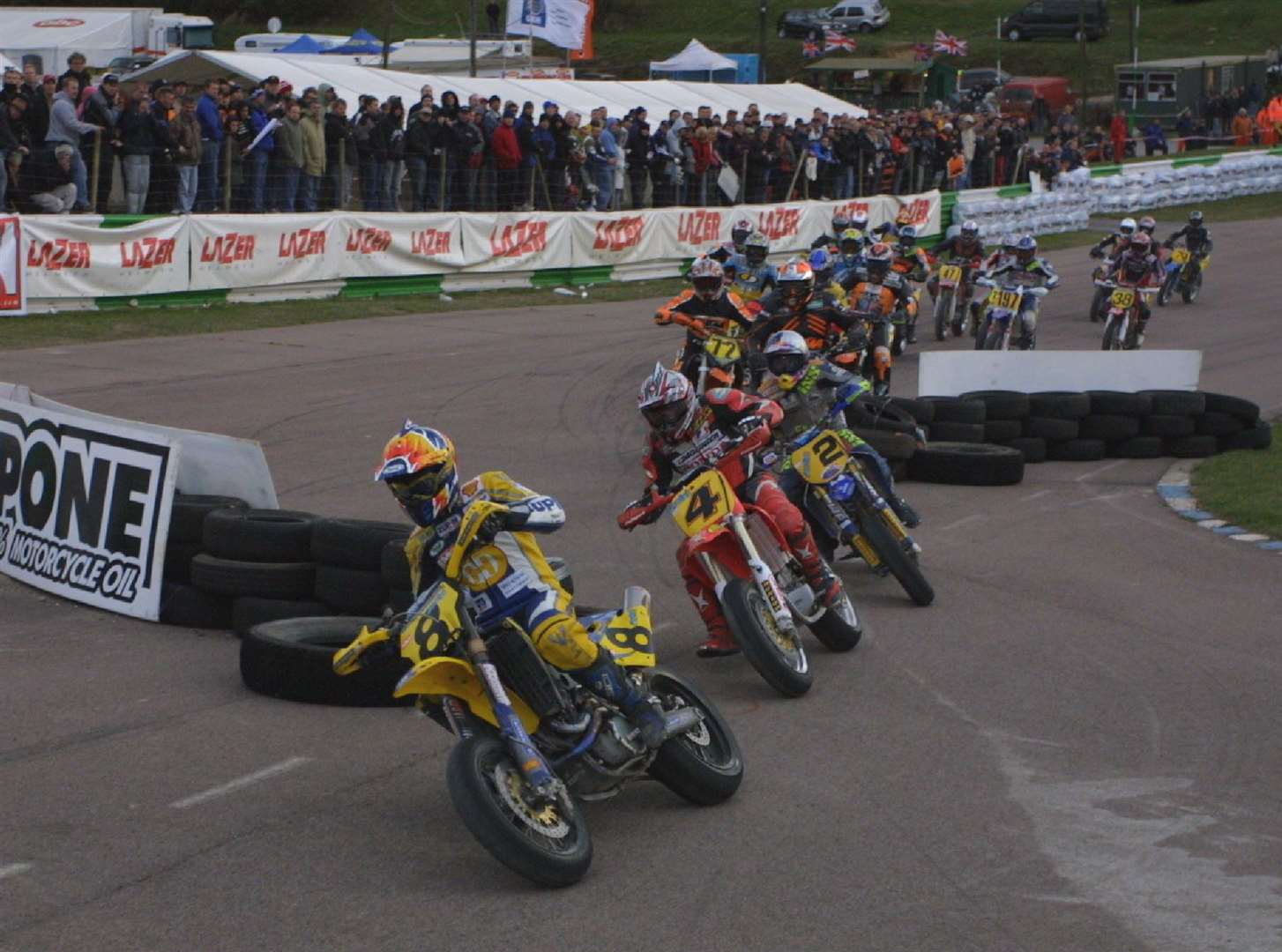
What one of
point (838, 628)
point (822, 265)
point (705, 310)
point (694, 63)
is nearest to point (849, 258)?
point (822, 265)

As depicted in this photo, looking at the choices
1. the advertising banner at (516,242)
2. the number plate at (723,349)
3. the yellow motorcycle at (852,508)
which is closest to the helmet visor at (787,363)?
the yellow motorcycle at (852,508)

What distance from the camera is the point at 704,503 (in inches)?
316

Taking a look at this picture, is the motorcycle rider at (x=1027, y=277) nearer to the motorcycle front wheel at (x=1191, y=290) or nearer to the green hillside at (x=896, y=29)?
the motorcycle front wheel at (x=1191, y=290)

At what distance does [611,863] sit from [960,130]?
33747 millimetres

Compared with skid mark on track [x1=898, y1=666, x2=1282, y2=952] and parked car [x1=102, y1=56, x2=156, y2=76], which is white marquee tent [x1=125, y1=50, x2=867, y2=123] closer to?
parked car [x1=102, y1=56, x2=156, y2=76]

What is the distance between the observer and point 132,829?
19.8 feet

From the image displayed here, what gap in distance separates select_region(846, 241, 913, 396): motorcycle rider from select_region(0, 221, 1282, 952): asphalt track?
3818 mm

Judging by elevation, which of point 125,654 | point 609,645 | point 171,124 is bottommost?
point 125,654

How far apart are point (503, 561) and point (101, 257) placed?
15749mm

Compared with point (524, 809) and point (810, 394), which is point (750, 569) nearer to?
point (524, 809)

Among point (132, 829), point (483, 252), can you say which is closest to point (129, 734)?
point (132, 829)

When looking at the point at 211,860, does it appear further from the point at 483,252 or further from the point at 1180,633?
the point at 483,252

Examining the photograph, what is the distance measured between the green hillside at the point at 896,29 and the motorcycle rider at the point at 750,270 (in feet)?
151

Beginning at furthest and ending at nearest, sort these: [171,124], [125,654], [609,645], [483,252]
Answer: [483,252] < [171,124] < [125,654] < [609,645]
